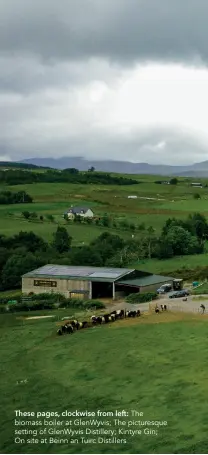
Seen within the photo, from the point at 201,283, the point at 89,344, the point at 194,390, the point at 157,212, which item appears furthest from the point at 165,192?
the point at 194,390

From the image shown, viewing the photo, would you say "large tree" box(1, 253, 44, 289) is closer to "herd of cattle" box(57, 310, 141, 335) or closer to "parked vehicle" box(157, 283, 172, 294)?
"parked vehicle" box(157, 283, 172, 294)

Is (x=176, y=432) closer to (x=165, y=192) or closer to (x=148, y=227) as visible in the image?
(x=148, y=227)

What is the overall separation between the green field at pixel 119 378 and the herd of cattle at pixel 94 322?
3.19 feet

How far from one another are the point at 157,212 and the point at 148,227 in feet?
48.7

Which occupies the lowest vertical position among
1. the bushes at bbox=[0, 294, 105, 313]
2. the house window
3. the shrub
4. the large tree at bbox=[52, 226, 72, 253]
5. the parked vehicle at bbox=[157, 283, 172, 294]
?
the bushes at bbox=[0, 294, 105, 313]

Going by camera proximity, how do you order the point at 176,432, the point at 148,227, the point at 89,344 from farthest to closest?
the point at 148,227 → the point at 89,344 → the point at 176,432

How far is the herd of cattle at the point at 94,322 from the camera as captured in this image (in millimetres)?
40709

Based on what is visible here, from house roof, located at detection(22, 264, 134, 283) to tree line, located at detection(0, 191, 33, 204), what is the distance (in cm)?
6684

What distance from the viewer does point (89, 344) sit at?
35.8 meters

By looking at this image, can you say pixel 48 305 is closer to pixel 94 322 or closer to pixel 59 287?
pixel 59 287

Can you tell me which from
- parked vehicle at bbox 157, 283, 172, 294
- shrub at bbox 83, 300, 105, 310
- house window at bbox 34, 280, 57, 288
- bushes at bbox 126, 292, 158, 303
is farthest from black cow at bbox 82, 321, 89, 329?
house window at bbox 34, 280, 57, 288

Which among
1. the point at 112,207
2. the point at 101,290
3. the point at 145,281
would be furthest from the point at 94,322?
the point at 112,207

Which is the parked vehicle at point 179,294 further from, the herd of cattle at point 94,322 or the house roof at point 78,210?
the house roof at point 78,210

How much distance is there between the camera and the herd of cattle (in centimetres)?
4071
